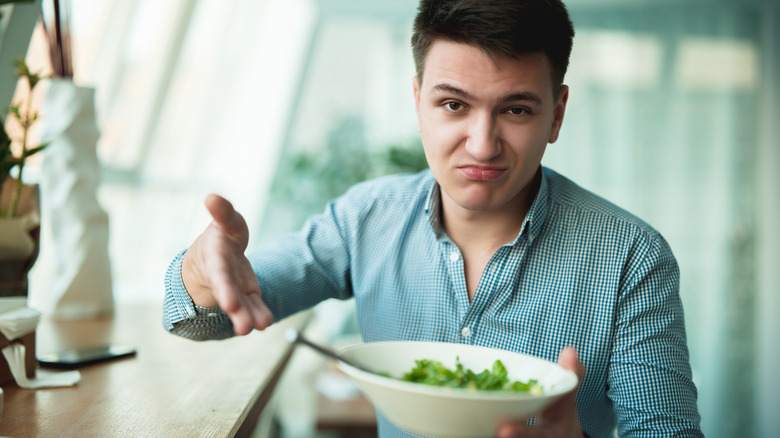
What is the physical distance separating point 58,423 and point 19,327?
24 centimetres

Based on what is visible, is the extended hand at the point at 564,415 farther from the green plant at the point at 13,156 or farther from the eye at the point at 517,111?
the green plant at the point at 13,156

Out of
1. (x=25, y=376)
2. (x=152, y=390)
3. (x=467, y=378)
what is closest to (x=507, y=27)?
(x=467, y=378)

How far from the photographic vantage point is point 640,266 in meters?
1.26

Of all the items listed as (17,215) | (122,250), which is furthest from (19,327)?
(122,250)

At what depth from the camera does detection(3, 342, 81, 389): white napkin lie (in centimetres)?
117

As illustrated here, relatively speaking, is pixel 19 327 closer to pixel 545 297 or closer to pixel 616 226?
pixel 545 297

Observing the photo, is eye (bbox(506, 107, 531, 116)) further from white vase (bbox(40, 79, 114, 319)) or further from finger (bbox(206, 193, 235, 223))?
white vase (bbox(40, 79, 114, 319))

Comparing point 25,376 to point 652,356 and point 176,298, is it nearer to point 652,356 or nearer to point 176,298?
point 176,298

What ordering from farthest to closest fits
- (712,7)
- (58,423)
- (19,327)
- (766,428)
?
1. (712,7)
2. (766,428)
3. (19,327)
4. (58,423)

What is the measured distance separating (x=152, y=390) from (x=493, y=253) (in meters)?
0.75

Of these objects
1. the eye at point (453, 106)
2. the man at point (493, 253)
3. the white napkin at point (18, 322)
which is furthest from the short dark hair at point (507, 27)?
the white napkin at point (18, 322)

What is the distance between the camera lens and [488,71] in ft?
3.78

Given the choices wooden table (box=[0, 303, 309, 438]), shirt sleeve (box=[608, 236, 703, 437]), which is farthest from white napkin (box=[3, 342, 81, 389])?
shirt sleeve (box=[608, 236, 703, 437])

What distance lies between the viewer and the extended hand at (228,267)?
2.63 ft
